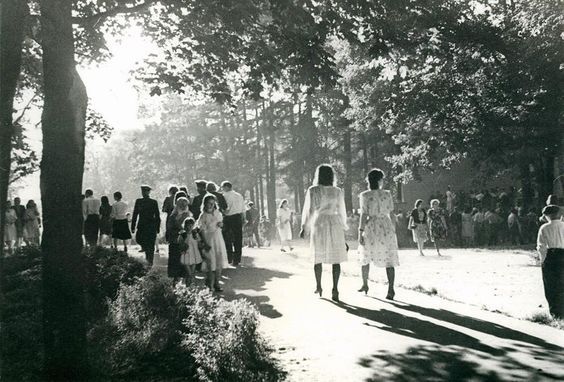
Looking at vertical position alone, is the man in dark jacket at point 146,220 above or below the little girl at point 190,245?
above

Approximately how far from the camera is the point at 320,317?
731 cm

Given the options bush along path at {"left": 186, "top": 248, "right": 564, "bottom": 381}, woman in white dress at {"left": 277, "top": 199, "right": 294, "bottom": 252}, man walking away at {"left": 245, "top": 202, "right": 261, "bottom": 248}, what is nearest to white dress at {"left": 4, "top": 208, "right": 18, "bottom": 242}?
man walking away at {"left": 245, "top": 202, "right": 261, "bottom": 248}

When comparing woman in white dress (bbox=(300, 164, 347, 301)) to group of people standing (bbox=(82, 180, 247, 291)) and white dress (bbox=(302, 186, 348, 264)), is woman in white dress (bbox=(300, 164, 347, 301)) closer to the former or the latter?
white dress (bbox=(302, 186, 348, 264))

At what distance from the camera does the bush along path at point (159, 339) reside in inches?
198

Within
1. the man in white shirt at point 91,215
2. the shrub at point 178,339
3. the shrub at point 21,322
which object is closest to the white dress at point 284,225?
the man in white shirt at point 91,215

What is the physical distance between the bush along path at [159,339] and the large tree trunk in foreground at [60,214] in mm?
338

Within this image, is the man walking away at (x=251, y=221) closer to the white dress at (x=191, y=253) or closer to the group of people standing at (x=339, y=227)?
the white dress at (x=191, y=253)

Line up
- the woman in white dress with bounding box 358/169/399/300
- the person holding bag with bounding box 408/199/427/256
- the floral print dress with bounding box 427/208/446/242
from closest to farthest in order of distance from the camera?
the woman in white dress with bounding box 358/169/399/300 → the person holding bag with bounding box 408/199/427/256 → the floral print dress with bounding box 427/208/446/242

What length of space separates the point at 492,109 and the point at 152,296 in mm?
17037

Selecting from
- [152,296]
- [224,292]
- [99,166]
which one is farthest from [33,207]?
[99,166]

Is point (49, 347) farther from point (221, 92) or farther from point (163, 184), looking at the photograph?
point (163, 184)

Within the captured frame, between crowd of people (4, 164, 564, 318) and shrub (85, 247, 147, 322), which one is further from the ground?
crowd of people (4, 164, 564, 318)

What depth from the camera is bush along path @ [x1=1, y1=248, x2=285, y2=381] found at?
5035 millimetres

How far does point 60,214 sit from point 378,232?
5301 millimetres
